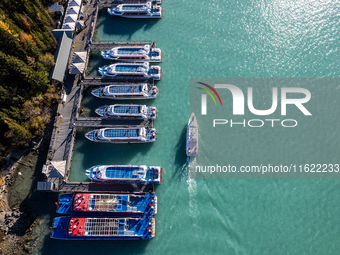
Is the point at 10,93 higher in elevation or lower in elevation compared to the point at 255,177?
higher

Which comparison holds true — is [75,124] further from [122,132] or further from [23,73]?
[23,73]

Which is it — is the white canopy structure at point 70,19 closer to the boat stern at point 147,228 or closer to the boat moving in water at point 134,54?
the boat moving in water at point 134,54

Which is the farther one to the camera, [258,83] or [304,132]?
[258,83]

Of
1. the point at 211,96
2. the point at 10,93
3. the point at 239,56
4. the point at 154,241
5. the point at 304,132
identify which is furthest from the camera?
the point at 239,56

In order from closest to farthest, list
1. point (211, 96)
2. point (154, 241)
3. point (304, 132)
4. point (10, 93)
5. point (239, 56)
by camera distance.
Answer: point (154, 241)
point (10, 93)
point (304, 132)
point (211, 96)
point (239, 56)

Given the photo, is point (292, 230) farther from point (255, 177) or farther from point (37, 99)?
point (37, 99)

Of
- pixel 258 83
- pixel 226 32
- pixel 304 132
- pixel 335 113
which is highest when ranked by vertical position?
pixel 226 32

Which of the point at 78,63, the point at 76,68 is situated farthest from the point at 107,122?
the point at 78,63

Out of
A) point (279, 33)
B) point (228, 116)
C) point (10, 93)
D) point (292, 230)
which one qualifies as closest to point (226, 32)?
point (279, 33)
